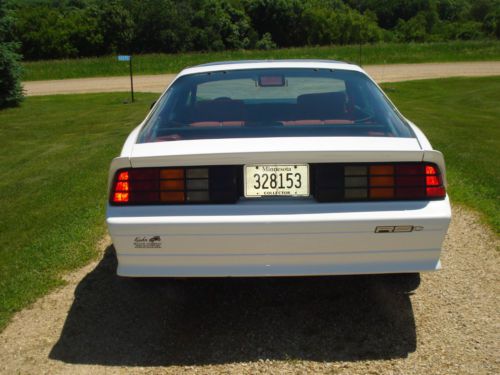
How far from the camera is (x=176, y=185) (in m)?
3.19

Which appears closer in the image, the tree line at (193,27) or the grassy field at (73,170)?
the grassy field at (73,170)

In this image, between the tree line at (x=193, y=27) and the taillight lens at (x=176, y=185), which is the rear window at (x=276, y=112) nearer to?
A: the taillight lens at (x=176, y=185)

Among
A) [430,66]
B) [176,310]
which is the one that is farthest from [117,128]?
[430,66]

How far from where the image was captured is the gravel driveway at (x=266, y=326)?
3133 millimetres

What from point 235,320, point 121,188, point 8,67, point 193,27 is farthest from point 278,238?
point 193,27

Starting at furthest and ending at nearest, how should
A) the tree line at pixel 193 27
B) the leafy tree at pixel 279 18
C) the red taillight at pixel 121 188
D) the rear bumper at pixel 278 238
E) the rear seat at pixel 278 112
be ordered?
1. the leafy tree at pixel 279 18
2. the tree line at pixel 193 27
3. the rear seat at pixel 278 112
4. the red taillight at pixel 121 188
5. the rear bumper at pixel 278 238

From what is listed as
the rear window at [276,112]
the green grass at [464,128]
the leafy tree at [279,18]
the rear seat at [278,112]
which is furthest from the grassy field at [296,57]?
the leafy tree at [279,18]

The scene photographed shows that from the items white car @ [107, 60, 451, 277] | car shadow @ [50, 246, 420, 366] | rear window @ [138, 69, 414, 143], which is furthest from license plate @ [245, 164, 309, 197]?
car shadow @ [50, 246, 420, 366]

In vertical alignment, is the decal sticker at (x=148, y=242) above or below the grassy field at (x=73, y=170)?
above

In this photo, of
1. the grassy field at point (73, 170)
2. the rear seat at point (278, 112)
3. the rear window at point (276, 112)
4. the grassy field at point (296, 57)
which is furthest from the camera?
the grassy field at point (296, 57)

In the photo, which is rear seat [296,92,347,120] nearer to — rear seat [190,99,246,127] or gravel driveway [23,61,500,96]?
rear seat [190,99,246,127]

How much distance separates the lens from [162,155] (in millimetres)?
3158

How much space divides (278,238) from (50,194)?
4829 mm

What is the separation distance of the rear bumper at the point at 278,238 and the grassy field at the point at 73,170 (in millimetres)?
1313
